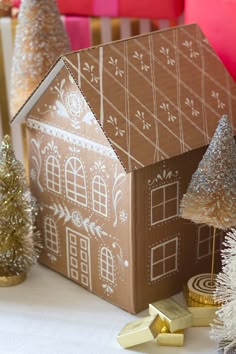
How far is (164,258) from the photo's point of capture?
104 centimetres

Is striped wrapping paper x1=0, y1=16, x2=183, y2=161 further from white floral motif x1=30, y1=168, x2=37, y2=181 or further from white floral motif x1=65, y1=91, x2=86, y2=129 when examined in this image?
white floral motif x1=65, y1=91, x2=86, y2=129

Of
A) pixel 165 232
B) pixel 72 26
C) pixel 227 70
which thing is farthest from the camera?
pixel 72 26

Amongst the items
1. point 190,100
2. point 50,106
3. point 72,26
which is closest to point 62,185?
point 50,106

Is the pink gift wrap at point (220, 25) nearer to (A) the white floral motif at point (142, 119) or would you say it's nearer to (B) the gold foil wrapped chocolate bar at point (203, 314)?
(A) the white floral motif at point (142, 119)

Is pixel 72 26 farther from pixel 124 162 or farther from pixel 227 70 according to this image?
pixel 124 162

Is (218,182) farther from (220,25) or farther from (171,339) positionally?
(220,25)

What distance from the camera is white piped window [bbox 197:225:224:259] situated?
108 centimetres

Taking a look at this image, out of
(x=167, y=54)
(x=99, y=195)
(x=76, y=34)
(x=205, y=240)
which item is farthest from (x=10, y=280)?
(x=76, y=34)

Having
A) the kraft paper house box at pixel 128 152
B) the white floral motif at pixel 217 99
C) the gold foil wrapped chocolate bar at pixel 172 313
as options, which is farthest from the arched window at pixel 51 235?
the white floral motif at pixel 217 99

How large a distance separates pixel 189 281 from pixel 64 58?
38cm

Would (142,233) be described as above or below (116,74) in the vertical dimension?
below

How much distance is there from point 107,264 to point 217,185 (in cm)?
23

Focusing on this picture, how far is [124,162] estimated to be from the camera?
915 mm

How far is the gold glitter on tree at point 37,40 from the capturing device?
119 centimetres
